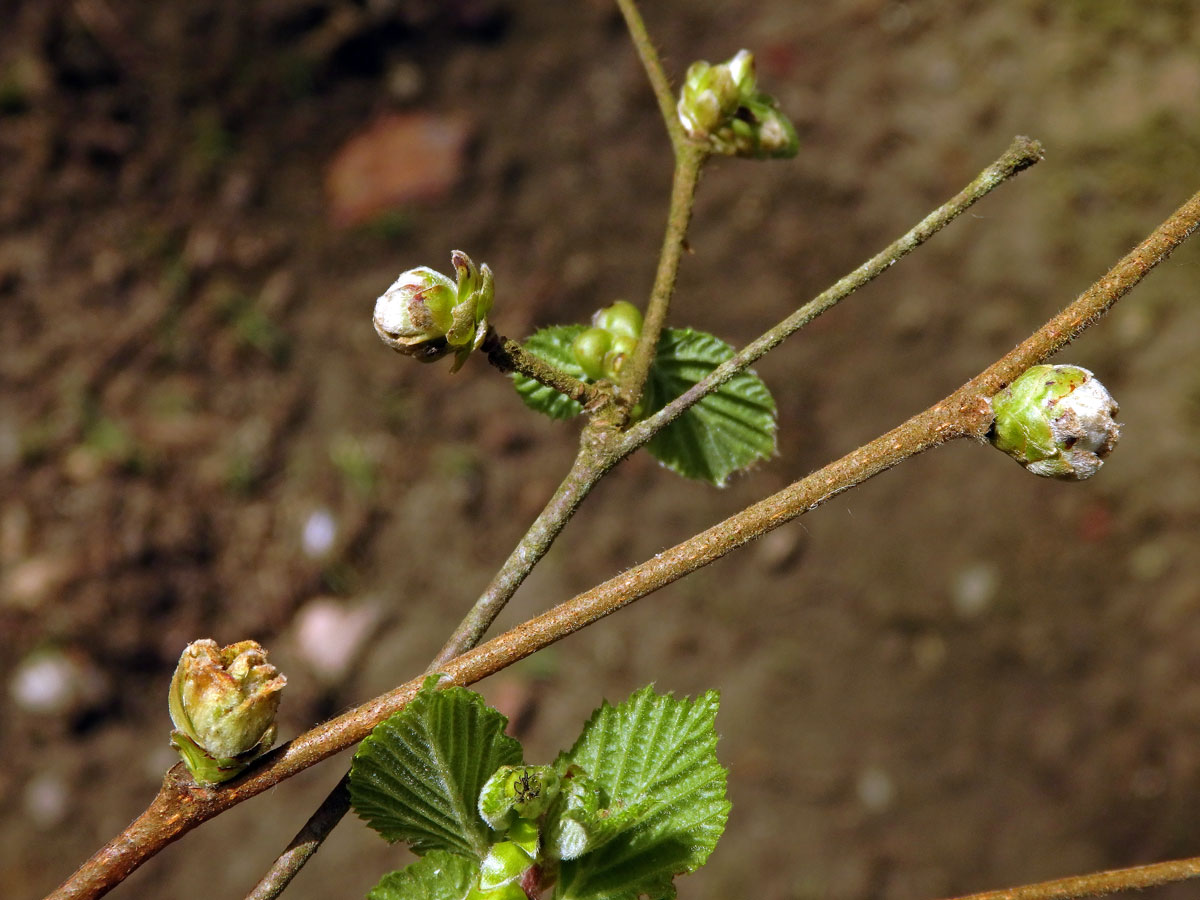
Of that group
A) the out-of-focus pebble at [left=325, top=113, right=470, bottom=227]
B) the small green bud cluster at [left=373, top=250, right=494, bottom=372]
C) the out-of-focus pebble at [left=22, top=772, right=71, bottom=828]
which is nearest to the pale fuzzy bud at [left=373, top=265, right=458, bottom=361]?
the small green bud cluster at [left=373, top=250, right=494, bottom=372]

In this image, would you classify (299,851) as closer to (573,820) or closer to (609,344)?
(573,820)

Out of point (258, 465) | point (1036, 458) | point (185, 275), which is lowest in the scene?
point (1036, 458)

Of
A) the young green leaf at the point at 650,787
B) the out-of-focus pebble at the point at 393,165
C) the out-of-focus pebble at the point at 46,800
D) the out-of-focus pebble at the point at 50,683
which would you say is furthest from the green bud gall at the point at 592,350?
the out-of-focus pebble at the point at 46,800

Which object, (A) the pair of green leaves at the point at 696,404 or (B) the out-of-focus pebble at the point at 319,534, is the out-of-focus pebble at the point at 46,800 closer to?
(B) the out-of-focus pebble at the point at 319,534

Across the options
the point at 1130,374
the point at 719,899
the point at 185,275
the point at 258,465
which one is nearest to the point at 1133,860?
the point at 719,899

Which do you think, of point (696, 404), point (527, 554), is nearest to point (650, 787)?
point (527, 554)

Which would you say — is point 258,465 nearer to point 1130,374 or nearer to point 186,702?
point 186,702

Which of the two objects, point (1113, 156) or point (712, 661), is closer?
point (712, 661)
